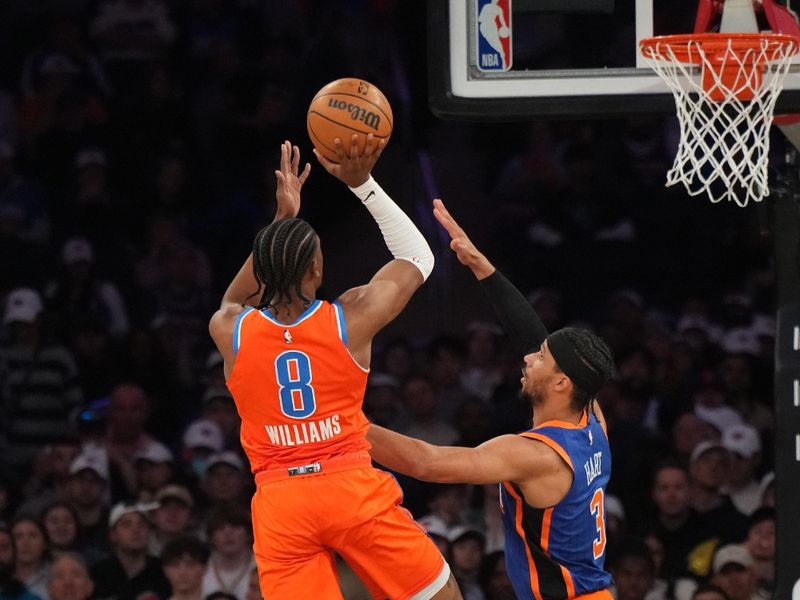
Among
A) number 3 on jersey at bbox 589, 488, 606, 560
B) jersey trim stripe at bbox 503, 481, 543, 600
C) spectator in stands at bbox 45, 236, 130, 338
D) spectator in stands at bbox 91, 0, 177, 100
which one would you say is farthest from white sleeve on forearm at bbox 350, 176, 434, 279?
spectator in stands at bbox 91, 0, 177, 100

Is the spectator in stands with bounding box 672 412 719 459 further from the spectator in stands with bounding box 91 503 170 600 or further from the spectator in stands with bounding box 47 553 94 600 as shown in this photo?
the spectator in stands with bounding box 47 553 94 600

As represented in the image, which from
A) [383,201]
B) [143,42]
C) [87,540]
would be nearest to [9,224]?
[143,42]

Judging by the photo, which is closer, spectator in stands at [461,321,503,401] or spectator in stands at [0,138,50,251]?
spectator in stands at [461,321,503,401]

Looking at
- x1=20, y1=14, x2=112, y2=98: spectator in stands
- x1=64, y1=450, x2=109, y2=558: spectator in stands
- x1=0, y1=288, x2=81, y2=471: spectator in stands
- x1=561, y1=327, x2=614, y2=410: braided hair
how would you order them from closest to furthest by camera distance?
x1=561, y1=327, x2=614, y2=410: braided hair < x1=64, y1=450, x2=109, y2=558: spectator in stands < x1=0, y1=288, x2=81, y2=471: spectator in stands < x1=20, y1=14, x2=112, y2=98: spectator in stands

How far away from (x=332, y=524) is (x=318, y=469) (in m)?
0.16

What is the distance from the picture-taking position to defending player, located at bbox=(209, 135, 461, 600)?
4.14m

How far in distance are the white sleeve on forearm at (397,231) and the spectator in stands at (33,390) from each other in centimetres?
444

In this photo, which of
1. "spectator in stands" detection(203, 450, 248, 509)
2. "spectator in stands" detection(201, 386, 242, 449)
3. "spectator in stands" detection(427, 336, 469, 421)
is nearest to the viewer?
"spectator in stands" detection(203, 450, 248, 509)

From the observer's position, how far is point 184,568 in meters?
6.99

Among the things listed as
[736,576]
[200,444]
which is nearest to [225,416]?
[200,444]

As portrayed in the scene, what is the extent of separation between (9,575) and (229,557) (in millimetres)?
1103

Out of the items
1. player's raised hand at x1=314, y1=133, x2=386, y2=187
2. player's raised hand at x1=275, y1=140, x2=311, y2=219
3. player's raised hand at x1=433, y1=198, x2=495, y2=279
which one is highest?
player's raised hand at x1=314, y1=133, x2=386, y2=187

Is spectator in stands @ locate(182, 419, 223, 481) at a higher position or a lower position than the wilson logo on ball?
lower

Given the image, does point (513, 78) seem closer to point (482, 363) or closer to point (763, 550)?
point (763, 550)
